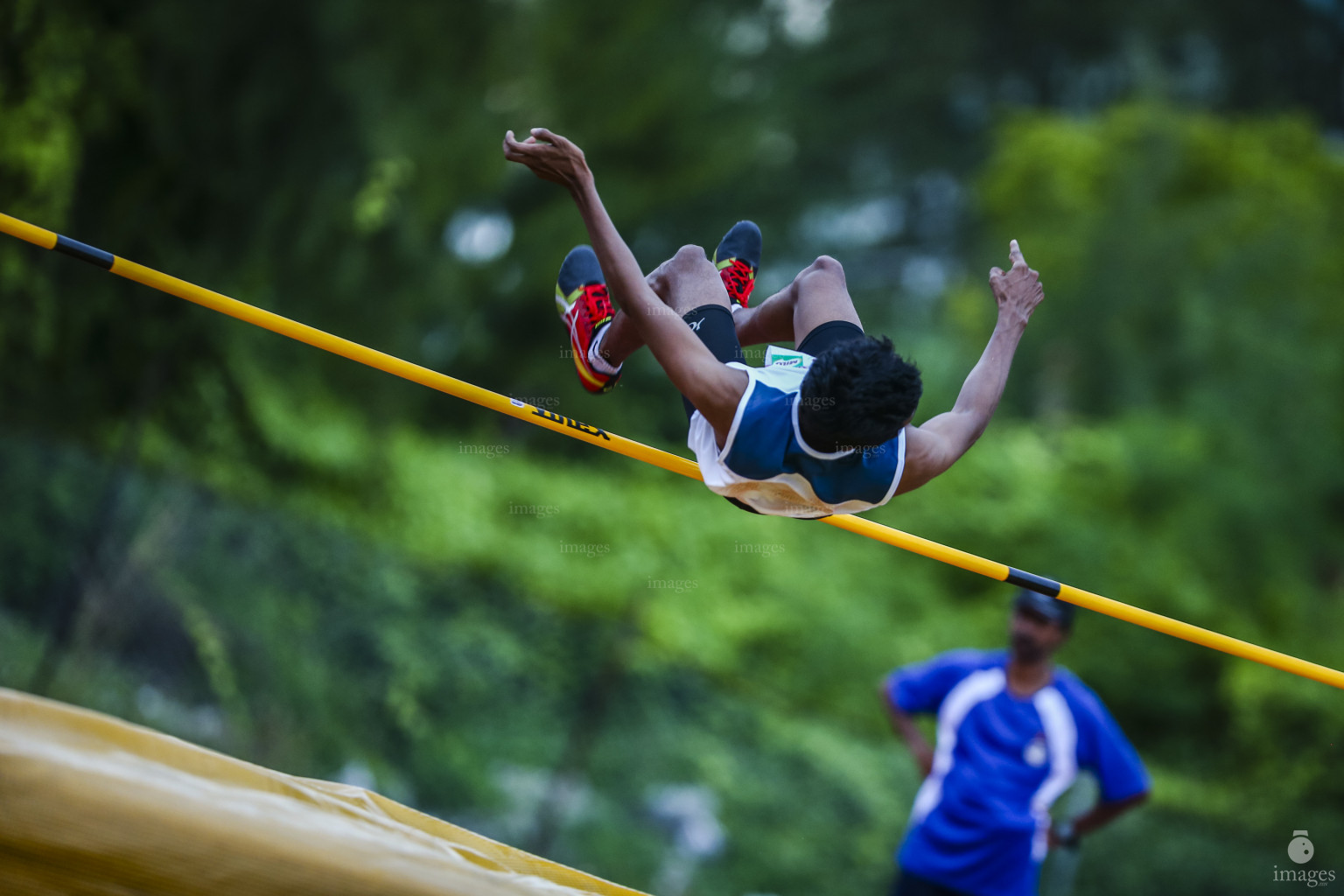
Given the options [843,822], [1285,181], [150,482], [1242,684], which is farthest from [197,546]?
[1285,181]

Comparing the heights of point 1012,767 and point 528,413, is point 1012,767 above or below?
below

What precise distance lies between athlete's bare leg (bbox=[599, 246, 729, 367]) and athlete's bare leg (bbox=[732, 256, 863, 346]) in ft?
0.72

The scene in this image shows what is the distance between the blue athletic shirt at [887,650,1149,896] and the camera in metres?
3.82

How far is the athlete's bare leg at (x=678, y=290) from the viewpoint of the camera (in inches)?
118

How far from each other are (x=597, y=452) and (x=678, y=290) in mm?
7276

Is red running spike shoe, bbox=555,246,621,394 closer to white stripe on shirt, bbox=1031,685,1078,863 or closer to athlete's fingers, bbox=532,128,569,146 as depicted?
athlete's fingers, bbox=532,128,569,146

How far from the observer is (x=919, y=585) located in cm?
915

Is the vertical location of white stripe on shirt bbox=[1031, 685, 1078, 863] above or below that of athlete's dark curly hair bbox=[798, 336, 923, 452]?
below

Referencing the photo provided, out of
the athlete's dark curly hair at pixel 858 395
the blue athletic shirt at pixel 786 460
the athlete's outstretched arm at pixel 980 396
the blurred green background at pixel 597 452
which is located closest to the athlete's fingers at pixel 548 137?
the blue athletic shirt at pixel 786 460

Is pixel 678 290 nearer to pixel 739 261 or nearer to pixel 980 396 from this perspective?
pixel 739 261

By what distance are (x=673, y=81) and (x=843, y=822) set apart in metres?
5.63

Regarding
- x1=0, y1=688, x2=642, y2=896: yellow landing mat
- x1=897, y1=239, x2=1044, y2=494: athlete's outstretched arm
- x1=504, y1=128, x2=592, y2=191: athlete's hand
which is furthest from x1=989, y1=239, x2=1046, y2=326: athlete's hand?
x1=0, y1=688, x2=642, y2=896: yellow landing mat

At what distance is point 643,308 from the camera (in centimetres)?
267

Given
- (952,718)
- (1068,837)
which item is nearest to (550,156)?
(952,718)
